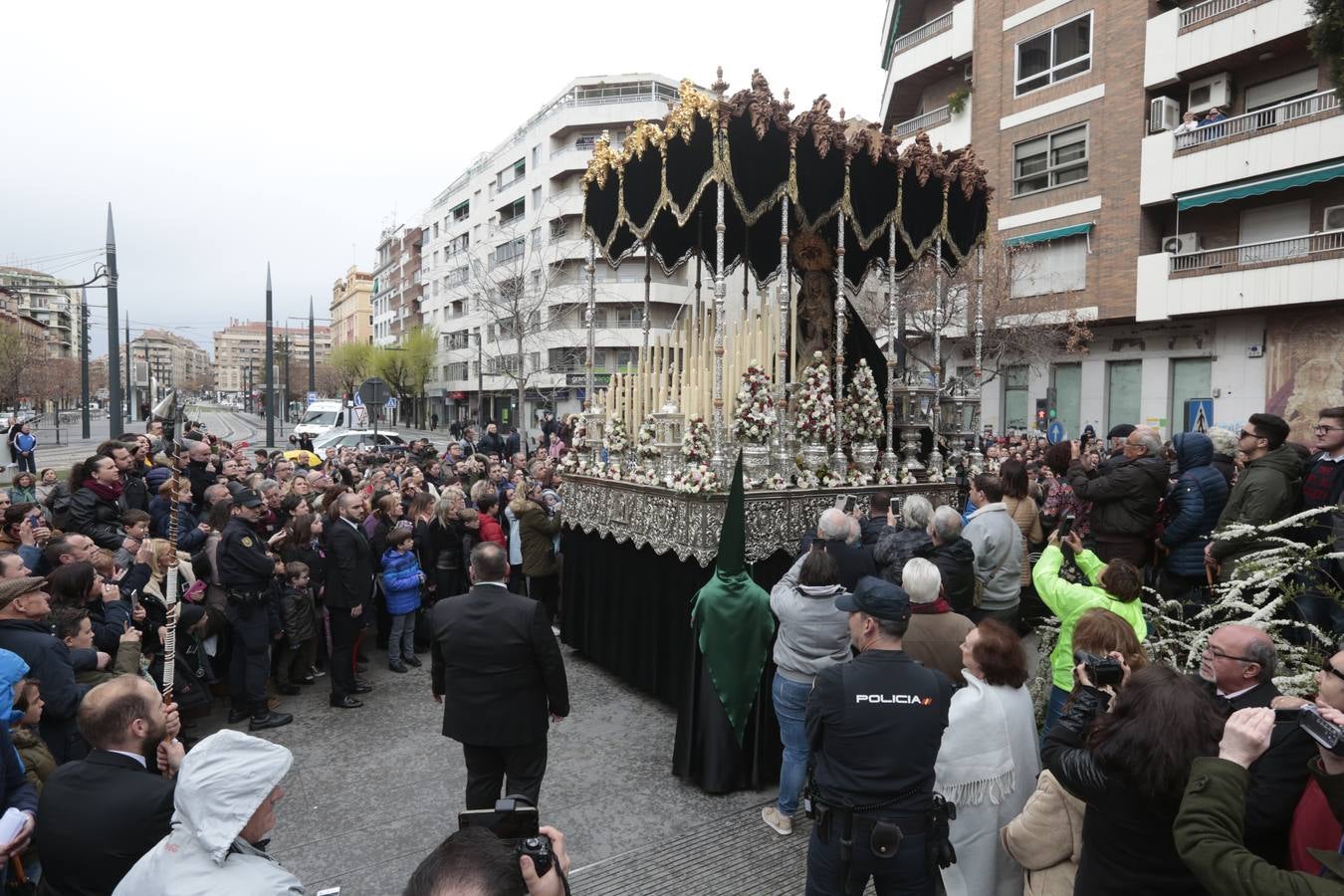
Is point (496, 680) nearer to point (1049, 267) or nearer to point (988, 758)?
point (988, 758)

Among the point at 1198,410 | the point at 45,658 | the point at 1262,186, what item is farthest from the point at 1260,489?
the point at 1198,410

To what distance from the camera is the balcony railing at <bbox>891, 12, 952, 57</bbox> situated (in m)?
25.1

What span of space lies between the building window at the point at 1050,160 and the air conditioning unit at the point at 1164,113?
1845 millimetres

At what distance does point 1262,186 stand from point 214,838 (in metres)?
23.2

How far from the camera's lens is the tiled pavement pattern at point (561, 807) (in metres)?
4.41

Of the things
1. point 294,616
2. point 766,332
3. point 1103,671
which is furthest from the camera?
point 766,332

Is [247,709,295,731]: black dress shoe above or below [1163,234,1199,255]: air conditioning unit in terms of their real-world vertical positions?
below

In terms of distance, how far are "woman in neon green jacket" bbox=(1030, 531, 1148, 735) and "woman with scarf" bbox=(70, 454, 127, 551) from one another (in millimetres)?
8059

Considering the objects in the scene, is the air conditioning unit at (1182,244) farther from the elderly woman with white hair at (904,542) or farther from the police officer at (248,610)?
the police officer at (248,610)

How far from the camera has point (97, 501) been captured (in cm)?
766

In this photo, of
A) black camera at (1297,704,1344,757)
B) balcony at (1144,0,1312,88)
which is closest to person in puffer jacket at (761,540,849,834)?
black camera at (1297,704,1344,757)

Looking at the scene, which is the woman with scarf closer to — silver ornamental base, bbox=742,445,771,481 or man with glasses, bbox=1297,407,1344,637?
silver ornamental base, bbox=742,445,771,481

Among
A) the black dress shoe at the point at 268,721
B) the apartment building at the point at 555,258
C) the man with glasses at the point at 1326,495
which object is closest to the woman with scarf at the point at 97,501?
the black dress shoe at the point at 268,721

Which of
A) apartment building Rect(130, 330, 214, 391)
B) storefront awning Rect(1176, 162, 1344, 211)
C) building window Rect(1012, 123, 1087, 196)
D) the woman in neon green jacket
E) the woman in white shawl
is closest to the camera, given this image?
the woman in white shawl
